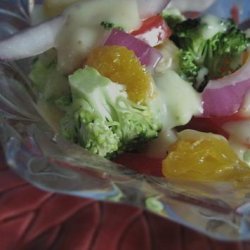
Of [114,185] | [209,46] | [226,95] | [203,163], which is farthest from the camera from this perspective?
[209,46]

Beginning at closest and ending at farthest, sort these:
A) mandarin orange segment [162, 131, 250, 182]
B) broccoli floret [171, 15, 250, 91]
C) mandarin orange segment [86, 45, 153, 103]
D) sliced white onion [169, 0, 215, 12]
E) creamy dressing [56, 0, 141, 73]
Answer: mandarin orange segment [162, 131, 250, 182] → mandarin orange segment [86, 45, 153, 103] → creamy dressing [56, 0, 141, 73] → broccoli floret [171, 15, 250, 91] → sliced white onion [169, 0, 215, 12]

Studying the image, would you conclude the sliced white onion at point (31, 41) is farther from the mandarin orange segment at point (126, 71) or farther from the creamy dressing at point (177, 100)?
the creamy dressing at point (177, 100)

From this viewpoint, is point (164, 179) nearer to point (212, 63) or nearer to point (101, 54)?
point (101, 54)

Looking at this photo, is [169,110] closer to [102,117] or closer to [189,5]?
[102,117]

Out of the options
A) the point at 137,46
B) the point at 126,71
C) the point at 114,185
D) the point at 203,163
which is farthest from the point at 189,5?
the point at 114,185

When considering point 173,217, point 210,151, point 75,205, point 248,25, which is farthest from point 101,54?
point 248,25

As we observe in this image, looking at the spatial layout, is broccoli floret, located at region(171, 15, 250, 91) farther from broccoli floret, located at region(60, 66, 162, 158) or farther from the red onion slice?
broccoli floret, located at region(60, 66, 162, 158)

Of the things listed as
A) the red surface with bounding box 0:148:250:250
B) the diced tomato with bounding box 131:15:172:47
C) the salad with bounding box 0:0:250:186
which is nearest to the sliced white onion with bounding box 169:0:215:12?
the salad with bounding box 0:0:250:186
